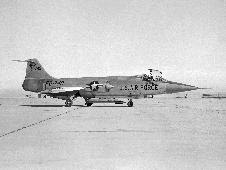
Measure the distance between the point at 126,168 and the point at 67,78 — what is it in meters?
29.1

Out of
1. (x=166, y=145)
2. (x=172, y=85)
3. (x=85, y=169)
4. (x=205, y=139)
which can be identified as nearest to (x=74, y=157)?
(x=85, y=169)

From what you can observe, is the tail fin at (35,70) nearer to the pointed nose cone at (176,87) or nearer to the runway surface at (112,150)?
the pointed nose cone at (176,87)

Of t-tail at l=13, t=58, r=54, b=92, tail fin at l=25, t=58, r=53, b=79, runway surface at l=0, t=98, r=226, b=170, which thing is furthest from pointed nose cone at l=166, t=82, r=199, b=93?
runway surface at l=0, t=98, r=226, b=170

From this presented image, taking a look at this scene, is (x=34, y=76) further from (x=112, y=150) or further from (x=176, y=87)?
(x=112, y=150)

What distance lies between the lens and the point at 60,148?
821 cm

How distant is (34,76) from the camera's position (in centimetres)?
3622

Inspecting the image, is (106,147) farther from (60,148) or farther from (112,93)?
(112,93)

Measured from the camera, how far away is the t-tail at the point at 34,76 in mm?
35812

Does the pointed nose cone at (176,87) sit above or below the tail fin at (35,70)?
below

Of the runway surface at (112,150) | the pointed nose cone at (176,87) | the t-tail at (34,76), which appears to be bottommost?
the runway surface at (112,150)

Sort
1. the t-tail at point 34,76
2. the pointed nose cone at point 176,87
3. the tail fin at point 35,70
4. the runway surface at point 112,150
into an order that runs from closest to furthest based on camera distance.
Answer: the runway surface at point 112,150 < the pointed nose cone at point 176,87 < the t-tail at point 34,76 < the tail fin at point 35,70

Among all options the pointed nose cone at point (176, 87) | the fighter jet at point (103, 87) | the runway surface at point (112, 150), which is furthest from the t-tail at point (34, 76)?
the runway surface at point (112, 150)

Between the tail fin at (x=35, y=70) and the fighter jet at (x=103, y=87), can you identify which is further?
the tail fin at (x=35, y=70)

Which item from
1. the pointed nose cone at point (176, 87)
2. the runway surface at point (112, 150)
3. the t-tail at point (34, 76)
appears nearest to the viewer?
the runway surface at point (112, 150)
